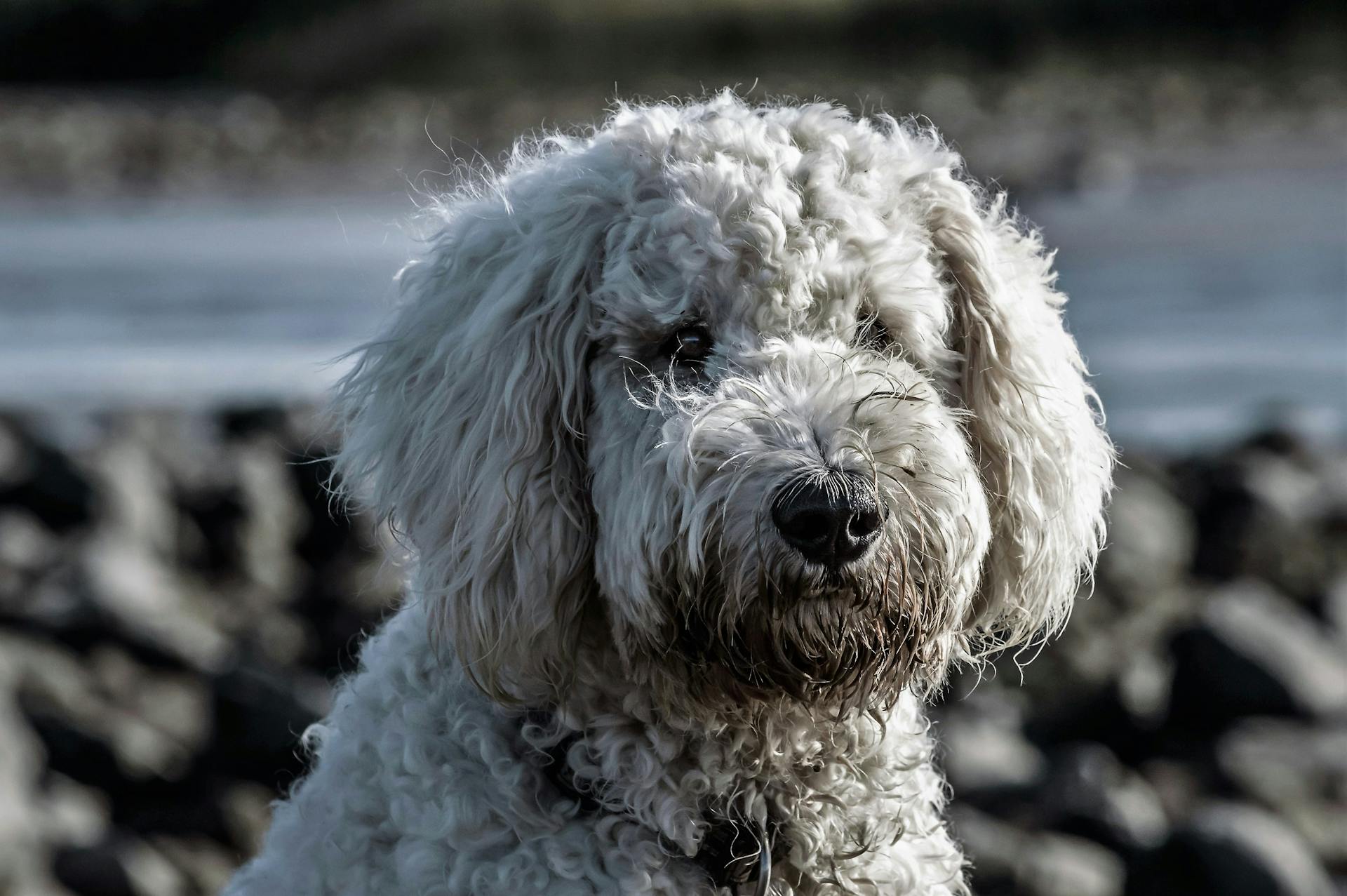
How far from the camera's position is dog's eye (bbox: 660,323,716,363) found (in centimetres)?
320

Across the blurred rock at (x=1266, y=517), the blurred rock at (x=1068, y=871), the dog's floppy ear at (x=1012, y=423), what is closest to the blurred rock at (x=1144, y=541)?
the blurred rock at (x=1266, y=517)

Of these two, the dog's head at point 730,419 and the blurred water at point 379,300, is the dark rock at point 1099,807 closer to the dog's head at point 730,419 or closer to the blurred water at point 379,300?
the dog's head at point 730,419

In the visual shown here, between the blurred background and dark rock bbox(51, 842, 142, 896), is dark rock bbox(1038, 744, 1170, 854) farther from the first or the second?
dark rock bbox(51, 842, 142, 896)

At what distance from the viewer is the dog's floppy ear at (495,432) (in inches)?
123

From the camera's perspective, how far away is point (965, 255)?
134 inches

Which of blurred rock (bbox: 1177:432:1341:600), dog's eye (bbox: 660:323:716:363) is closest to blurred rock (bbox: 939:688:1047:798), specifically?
blurred rock (bbox: 1177:432:1341:600)

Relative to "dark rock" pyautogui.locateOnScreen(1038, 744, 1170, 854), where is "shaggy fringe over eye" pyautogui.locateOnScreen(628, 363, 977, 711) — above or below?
below

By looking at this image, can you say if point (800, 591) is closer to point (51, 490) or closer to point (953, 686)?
point (953, 686)

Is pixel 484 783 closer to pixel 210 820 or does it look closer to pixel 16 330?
pixel 210 820

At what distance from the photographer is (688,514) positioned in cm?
293

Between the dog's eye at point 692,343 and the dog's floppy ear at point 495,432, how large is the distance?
183 millimetres

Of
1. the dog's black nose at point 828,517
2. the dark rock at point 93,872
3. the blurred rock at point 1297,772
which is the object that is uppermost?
the blurred rock at point 1297,772

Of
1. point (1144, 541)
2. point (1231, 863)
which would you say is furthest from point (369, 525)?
point (1231, 863)

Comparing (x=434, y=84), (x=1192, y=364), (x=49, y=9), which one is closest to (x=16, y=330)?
(x=1192, y=364)
